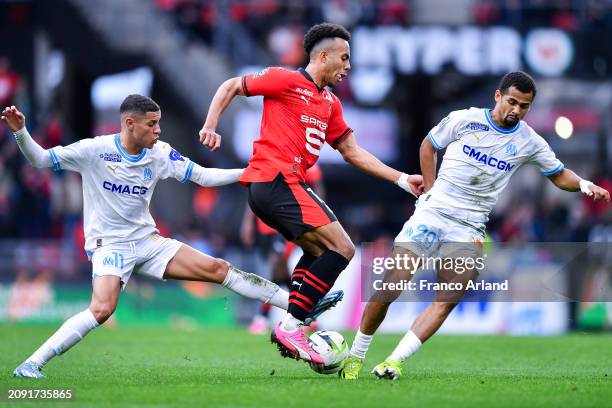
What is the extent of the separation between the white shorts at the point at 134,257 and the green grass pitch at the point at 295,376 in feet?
2.87

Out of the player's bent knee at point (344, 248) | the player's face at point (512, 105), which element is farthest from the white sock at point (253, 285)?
the player's face at point (512, 105)

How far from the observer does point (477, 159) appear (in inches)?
382

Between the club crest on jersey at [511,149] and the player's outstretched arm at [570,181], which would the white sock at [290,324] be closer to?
the club crest on jersey at [511,149]

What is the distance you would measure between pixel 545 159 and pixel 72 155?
393 centimetres

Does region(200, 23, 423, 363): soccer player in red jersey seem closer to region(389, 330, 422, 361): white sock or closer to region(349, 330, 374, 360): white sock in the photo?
region(349, 330, 374, 360): white sock

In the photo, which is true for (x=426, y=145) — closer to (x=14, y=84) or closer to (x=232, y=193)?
(x=232, y=193)

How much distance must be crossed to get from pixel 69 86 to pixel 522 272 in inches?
555

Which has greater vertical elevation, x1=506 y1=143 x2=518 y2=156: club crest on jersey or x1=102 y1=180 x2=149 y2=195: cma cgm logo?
x1=506 y1=143 x2=518 y2=156: club crest on jersey

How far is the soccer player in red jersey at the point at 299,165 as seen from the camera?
934cm

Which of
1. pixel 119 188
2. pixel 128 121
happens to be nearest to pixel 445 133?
pixel 128 121

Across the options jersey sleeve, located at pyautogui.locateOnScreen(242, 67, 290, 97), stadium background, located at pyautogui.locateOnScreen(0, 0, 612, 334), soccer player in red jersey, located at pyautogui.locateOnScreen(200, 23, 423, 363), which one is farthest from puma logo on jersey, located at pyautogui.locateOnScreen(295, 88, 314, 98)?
stadium background, located at pyautogui.locateOnScreen(0, 0, 612, 334)

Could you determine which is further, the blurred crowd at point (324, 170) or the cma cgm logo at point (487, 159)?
the blurred crowd at point (324, 170)

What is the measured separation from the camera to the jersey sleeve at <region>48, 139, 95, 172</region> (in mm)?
9594

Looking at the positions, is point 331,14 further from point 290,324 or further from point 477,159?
point 290,324
